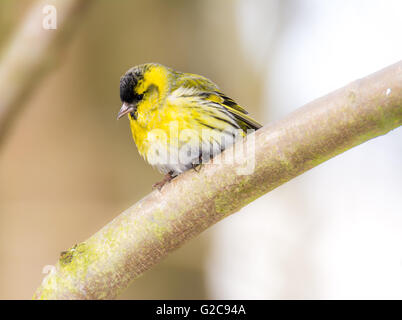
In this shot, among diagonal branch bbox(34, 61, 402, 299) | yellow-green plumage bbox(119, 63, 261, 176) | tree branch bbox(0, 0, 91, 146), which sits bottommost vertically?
diagonal branch bbox(34, 61, 402, 299)

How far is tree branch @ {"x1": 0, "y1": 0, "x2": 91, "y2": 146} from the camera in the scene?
173 centimetres

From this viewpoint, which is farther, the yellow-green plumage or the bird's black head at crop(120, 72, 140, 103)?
→ the bird's black head at crop(120, 72, 140, 103)

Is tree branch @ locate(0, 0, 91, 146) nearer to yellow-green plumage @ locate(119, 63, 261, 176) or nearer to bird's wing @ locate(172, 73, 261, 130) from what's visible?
yellow-green plumage @ locate(119, 63, 261, 176)

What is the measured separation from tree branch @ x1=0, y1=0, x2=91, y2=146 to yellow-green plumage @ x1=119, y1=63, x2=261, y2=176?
11.7 inches

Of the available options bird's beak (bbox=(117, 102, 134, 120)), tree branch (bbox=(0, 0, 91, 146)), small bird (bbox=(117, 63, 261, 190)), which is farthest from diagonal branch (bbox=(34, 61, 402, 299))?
tree branch (bbox=(0, 0, 91, 146))

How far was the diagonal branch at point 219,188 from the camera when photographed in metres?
0.98

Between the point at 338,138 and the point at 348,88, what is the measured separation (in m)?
0.11

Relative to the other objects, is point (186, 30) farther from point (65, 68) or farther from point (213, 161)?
point (213, 161)

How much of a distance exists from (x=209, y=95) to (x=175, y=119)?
10.3 inches

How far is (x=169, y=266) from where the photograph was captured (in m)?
2.53

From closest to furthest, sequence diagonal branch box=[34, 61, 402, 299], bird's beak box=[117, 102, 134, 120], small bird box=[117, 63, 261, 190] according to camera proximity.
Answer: diagonal branch box=[34, 61, 402, 299]
small bird box=[117, 63, 261, 190]
bird's beak box=[117, 102, 134, 120]

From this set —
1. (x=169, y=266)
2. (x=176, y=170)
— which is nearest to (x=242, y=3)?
(x=169, y=266)

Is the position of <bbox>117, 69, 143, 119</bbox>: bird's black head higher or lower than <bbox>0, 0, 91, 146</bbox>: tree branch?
lower
